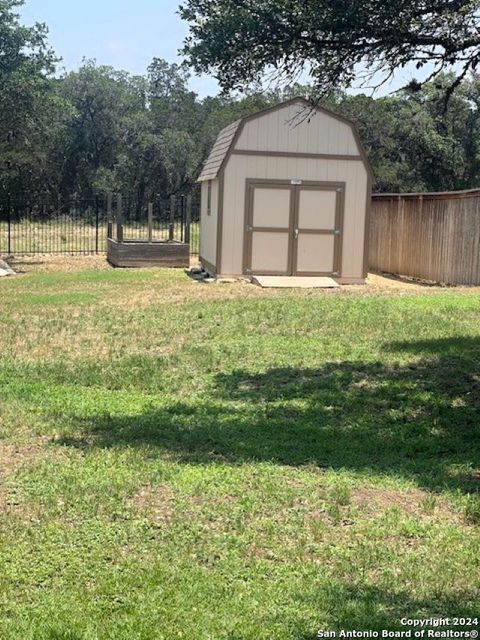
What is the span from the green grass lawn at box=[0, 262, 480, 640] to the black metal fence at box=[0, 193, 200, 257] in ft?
40.6

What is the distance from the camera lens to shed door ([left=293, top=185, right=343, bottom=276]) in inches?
719

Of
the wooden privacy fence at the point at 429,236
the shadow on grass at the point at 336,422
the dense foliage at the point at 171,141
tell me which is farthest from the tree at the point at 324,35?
the dense foliage at the point at 171,141

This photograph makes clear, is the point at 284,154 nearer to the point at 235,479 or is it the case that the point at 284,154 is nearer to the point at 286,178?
the point at 286,178

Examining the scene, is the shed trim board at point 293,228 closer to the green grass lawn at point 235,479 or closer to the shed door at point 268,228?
the shed door at point 268,228

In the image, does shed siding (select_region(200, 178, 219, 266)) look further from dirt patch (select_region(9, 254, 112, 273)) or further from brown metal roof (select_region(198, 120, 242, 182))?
dirt patch (select_region(9, 254, 112, 273))

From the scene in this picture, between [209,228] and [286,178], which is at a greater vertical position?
[286,178]

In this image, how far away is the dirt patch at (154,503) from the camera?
454 cm

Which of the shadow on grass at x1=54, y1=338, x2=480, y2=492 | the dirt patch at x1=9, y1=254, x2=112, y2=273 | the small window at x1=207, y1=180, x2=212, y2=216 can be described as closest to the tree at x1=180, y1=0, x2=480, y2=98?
the shadow on grass at x1=54, y1=338, x2=480, y2=492

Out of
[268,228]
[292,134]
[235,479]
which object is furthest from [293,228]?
[235,479]

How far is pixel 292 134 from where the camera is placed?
1794 cm

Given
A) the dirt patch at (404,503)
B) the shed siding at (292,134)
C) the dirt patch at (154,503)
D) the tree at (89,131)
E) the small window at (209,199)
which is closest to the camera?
the dirt patch at (154,503)

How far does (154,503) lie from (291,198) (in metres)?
14.0

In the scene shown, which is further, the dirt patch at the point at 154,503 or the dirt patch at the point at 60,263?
the dirt patch at the point at 60,263

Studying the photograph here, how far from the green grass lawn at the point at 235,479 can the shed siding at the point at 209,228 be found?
7489 mm
